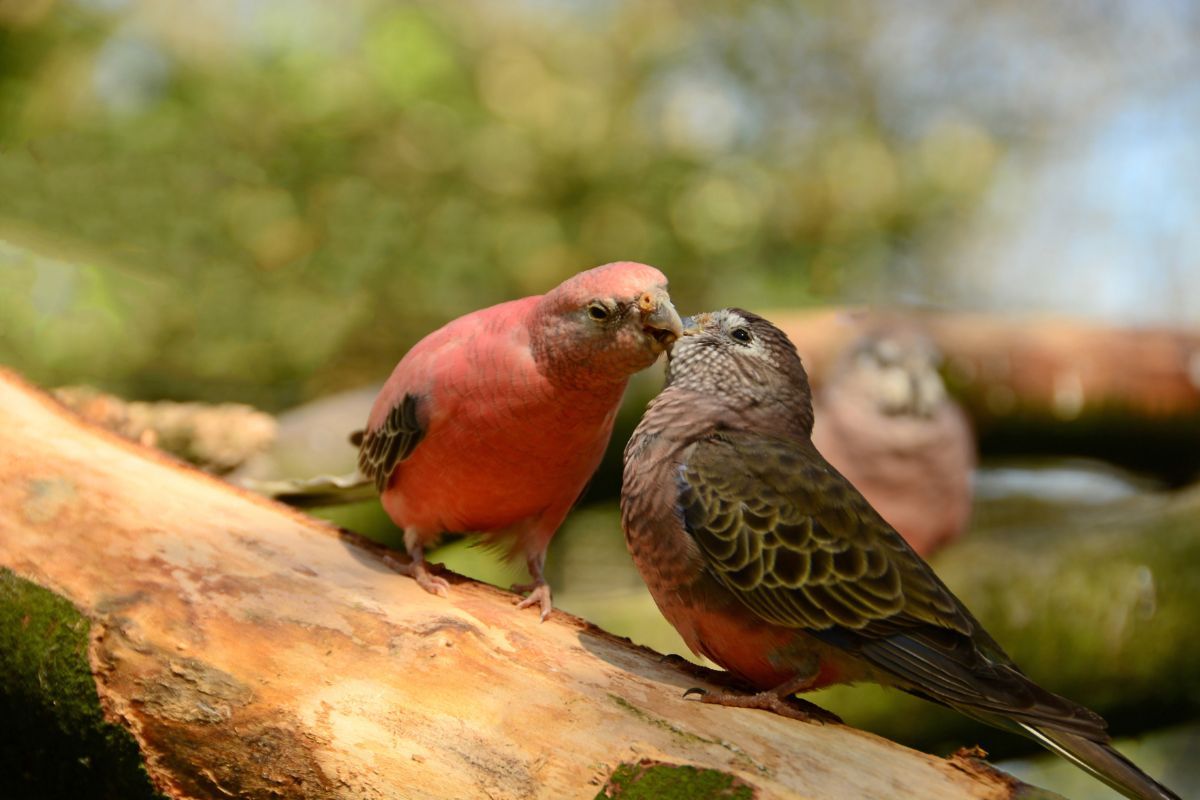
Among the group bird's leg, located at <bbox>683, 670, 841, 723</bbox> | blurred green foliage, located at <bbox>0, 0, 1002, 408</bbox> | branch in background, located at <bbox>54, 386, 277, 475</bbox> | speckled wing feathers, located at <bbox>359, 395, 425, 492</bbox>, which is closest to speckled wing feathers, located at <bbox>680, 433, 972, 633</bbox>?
bird's leg, located at <bbox>683, 670, 841, 723</bbox>

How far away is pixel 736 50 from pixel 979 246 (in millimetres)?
3244

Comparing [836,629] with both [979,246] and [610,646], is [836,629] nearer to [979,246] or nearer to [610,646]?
[610,646]

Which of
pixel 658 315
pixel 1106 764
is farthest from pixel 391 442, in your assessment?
pixel 1106 764

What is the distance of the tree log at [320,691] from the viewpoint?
2.91m

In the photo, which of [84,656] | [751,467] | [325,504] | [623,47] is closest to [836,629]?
[751,467]

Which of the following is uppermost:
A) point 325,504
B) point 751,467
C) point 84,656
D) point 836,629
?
point 751,467

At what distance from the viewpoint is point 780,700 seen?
329cm

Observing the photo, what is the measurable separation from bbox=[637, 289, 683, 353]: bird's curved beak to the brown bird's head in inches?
12.6

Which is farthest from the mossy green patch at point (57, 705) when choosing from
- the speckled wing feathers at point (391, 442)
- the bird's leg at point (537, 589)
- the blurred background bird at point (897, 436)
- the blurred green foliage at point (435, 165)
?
the blurred green foliage at point (435, 165)

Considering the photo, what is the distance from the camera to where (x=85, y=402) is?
4.98m

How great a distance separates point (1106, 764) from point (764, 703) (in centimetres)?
93

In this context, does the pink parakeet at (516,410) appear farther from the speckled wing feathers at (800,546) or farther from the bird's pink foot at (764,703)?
the bird's pink foot at (764,703)

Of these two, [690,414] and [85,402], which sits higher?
[690,414]

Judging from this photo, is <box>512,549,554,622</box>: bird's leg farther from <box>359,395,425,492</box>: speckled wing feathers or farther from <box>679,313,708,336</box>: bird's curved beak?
<box>679,313,708,336</box>: bird's curved beak
